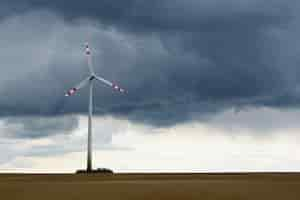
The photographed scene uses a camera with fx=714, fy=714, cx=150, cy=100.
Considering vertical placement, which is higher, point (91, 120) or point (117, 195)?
point (91, 120)

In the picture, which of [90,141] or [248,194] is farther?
[90,141]

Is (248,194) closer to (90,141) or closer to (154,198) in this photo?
(154,198)

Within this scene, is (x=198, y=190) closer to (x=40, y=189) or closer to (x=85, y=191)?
(x=85, y=191)

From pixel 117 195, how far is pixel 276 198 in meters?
11.7

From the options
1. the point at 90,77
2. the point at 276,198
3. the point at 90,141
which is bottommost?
the point at 276,198

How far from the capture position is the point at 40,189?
196 feet

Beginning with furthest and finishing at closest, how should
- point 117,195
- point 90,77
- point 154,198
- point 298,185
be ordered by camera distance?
point 90,77 → point 298,185 → point 117,195 → point 154,198

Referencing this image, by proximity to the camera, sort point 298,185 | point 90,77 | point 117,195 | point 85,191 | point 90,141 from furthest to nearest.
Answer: point 90,141 → point 90,77 → point 298,185 → point 85,191 → point 117,195

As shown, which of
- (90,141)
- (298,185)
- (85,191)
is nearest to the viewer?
(85,191)

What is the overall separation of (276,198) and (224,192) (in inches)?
194

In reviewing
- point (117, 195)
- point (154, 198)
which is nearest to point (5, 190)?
point (117, 195)

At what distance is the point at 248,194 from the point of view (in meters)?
52.8

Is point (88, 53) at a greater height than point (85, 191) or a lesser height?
greater

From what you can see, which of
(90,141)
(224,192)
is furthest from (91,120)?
(224,192)
